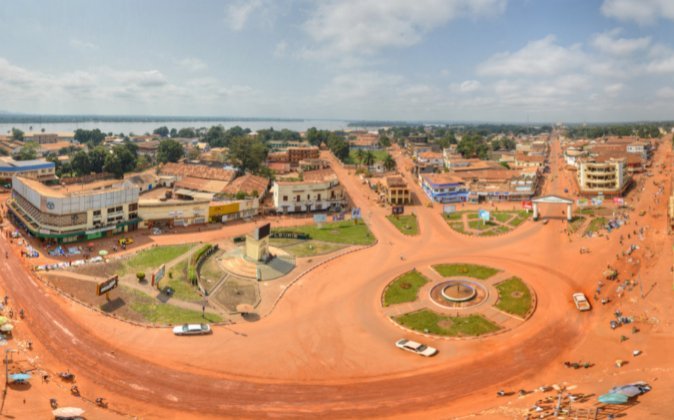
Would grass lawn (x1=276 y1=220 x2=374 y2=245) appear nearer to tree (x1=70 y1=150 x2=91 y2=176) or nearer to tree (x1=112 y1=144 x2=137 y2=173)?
tree (x1=112 y1=144 x2=137 y2=173)

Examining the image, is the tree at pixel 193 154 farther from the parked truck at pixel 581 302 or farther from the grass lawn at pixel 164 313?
the parked truck at pixel 581 302

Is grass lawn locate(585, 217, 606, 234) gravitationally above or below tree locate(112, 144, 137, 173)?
below

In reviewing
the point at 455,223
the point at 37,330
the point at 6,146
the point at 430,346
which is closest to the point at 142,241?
the point at 37,330

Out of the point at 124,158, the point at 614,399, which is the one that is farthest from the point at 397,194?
the point at 124,158

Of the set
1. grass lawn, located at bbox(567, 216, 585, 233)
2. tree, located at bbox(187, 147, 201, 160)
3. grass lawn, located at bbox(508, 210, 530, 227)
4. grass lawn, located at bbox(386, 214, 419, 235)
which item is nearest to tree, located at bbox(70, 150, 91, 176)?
tree, located at bbox(187, 147, 201, 160)

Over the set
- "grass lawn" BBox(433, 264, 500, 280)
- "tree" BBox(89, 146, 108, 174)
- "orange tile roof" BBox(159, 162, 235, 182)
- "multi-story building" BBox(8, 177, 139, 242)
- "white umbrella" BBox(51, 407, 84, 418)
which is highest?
"tree" BBox(89, 146, 108, 174)

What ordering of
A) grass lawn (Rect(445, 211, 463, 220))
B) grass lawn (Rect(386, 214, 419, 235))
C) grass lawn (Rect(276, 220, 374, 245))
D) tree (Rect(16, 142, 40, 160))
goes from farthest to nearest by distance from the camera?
tree (Rect(16, 142, 40, 160)), grass lawn (Rect(445, 211, 463, 220)), grass lawn (Rect(386, 214, 419, 235)), grass lawn (Rect(276, 220, 374, 245))

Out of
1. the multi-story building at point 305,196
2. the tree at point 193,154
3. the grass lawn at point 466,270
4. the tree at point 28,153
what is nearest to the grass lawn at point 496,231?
the grass lawn at point 466,270

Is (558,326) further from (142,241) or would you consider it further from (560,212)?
(142,241)
